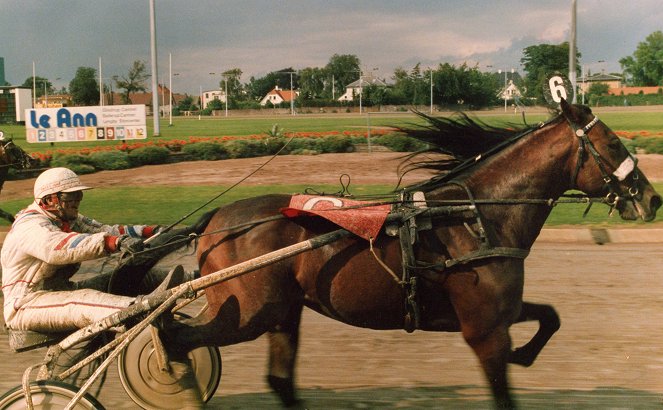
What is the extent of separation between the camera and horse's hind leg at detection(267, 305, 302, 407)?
443 cm

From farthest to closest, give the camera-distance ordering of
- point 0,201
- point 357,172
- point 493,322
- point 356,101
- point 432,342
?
point 356,101 < point 357,172 < point 0,201 < point 432,342 < point 493,322

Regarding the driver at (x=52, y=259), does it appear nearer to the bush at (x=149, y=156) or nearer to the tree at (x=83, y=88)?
the bush at (x=149, y=156)

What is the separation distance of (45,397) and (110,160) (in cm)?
1905

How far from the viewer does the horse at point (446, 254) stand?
3.99m

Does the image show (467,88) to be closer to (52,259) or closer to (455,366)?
Result: (455,366)

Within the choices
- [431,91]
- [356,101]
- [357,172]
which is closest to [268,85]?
[356,101]

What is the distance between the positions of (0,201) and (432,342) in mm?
12352

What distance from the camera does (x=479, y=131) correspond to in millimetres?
4586

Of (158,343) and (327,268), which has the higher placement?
(327,268)

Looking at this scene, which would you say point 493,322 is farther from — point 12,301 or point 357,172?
point 357,172

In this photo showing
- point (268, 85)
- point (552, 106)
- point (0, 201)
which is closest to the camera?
point (552, 106)

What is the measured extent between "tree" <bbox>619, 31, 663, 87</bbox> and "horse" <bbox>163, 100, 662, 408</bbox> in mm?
105120

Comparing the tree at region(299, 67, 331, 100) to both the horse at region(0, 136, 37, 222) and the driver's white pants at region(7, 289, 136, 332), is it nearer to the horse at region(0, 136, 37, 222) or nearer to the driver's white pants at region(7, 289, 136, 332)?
the horse at region(0, 136, 37, 222)

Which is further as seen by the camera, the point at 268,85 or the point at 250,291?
the point at 268,85
